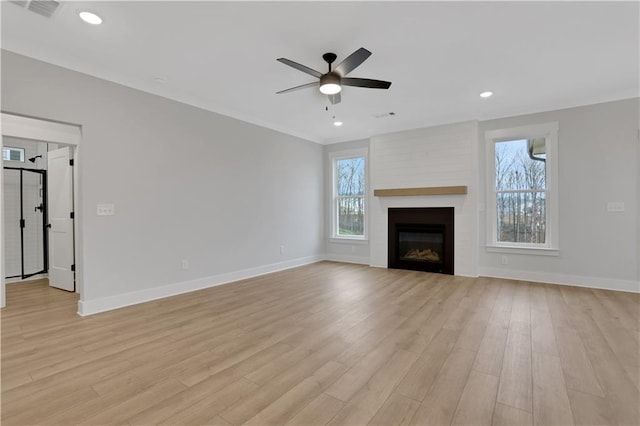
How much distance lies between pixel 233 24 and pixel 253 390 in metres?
2.92

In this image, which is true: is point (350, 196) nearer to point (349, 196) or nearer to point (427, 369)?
point (349, 196)

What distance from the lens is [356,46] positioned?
118 inches

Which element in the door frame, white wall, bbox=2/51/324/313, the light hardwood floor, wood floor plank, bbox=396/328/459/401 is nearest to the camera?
the light hardwood floor

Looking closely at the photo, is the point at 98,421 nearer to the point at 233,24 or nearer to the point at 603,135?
the point at 233,24

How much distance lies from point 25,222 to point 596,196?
953cm

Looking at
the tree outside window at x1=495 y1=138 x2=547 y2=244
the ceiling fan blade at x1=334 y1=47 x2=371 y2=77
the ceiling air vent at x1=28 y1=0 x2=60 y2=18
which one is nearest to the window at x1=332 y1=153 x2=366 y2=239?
the tree outside window at x1=495 y1=138 x2=547 y2=244

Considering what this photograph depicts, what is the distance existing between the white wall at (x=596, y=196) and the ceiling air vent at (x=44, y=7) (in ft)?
20.0

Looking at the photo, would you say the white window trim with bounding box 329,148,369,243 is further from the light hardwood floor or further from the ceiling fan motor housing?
the ceiling fan motor housing

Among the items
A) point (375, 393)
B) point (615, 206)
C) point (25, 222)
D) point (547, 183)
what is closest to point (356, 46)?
point (375, 393)

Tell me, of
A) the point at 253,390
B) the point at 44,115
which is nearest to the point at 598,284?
the point at 253,390

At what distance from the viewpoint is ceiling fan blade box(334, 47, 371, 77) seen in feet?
8.46

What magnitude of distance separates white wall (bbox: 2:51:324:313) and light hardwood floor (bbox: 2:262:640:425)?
57 cm

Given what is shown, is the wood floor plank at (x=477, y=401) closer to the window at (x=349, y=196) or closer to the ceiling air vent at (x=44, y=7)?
the ceiling air vent at (x=44, y=7)

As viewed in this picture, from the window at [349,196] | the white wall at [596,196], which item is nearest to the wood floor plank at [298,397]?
the white wall at [596,196]
